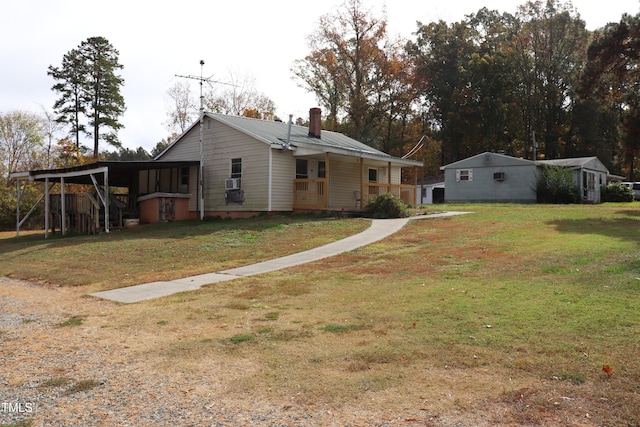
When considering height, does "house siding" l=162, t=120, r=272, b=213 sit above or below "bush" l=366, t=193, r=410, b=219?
above

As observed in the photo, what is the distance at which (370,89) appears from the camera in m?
45.1

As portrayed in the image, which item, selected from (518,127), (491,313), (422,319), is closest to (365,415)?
(422,319)

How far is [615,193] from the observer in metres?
34.9

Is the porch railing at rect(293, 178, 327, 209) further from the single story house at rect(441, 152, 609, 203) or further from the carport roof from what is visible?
the single story house at rect(441, 152, 609, 203)

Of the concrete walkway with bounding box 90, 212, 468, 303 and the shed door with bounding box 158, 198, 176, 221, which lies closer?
the concrete walkway with bounding box 90, 212, 468, 303

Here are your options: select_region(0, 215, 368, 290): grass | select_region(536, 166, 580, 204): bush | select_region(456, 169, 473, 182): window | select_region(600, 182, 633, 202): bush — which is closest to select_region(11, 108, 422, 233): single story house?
select_region(0, 215, 368, 290): grass

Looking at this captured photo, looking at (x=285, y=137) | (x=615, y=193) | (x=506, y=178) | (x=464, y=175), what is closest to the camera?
(x=285, y=137)

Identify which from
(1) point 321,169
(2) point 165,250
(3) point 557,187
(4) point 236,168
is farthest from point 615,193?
(2) point 165,250

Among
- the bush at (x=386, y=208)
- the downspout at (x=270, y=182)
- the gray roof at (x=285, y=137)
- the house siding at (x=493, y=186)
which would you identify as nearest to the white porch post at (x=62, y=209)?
the gray roof at (x=285, y=137)

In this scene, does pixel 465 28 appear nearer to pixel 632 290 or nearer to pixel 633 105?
pixel 633 105

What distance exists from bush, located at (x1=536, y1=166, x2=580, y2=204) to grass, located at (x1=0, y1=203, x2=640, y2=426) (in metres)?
22.2

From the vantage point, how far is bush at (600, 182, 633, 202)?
34.8 meters

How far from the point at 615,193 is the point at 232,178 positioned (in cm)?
2802

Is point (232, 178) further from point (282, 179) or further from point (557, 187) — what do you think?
point (557, 187)
